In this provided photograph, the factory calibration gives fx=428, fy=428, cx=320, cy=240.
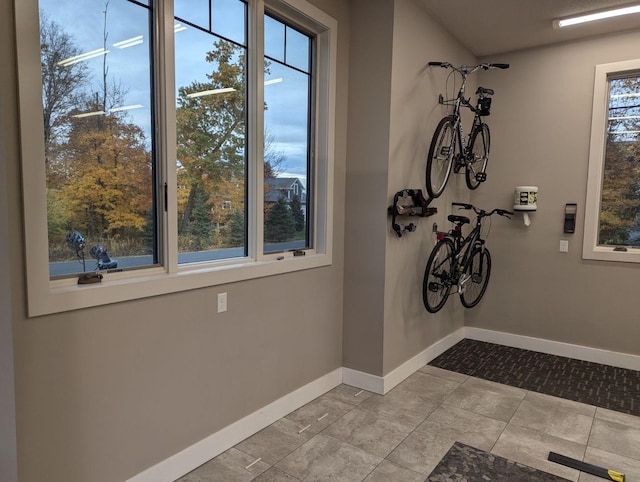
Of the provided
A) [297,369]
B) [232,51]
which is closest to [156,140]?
[232,51]

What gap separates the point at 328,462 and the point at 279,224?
1523mm

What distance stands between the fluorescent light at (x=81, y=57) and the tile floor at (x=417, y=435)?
2.05m

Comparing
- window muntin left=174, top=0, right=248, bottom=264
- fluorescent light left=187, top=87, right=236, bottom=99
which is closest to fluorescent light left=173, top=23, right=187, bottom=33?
window muntin left=174, top=0, right=248, bottom=264

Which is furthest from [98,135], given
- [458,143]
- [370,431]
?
[458,143]

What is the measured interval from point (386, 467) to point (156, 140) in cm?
212

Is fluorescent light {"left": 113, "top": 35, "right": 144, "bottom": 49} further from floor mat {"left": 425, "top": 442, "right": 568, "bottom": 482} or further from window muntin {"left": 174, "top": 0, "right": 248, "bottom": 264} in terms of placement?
floor mat {"left": 425, "top": 442, "right": 568, "bottom": 482}

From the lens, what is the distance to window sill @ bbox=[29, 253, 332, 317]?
1704mm

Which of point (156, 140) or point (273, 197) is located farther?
point (273, 197)

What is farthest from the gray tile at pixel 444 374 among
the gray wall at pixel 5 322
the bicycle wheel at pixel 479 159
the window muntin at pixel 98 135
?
the gray wall at pixel 5 322

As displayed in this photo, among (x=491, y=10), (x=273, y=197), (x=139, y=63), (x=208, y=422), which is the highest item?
(x=491, y=10)

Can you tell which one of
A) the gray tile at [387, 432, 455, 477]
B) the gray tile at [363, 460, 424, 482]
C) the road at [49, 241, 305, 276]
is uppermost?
the road at [49, 241, 305, 276]

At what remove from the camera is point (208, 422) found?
239 cm

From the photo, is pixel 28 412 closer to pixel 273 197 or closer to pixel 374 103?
pixel 273 197

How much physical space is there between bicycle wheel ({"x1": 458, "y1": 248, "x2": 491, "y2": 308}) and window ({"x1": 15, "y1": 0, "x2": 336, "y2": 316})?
188 cm
